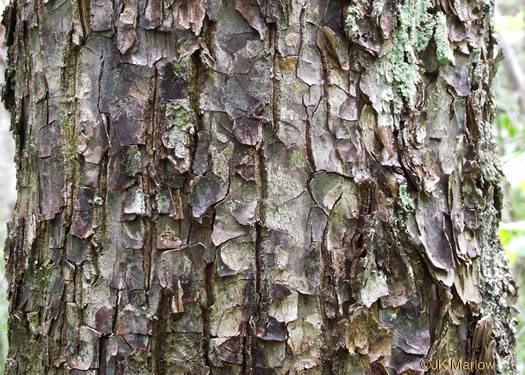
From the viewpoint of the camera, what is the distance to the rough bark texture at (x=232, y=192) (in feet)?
2.86

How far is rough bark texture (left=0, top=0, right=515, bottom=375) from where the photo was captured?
2.86 feet

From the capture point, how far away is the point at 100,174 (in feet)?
2.95

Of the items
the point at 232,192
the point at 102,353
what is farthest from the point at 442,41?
the point at 102,353

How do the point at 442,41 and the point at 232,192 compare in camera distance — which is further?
the point at 442,41

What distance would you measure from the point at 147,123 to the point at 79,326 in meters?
0.40

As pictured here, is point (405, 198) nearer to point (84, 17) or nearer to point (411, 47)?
point (411, 47)

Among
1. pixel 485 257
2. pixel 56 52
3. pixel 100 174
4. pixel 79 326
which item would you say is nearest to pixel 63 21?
pixel 56 52

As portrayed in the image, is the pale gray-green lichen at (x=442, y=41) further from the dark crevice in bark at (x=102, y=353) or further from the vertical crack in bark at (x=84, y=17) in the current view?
the dark crevice in bark at (x=102, y=353)

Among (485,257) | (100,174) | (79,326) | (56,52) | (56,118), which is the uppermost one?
(56,52)

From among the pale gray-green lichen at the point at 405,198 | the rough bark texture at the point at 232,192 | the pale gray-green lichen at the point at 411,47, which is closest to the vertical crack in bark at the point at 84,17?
the rough bark texture at the point at 232,192

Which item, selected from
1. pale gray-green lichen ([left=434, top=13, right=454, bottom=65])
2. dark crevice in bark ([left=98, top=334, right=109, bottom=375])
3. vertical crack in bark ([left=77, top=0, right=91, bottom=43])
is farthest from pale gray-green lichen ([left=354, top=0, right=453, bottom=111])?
dark crevice in bark ([left=98, top=334, right=109, bottom=375])

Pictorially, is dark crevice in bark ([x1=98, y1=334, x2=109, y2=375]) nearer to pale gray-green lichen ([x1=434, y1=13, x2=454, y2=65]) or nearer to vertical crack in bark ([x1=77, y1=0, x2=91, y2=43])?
vertical crack in bark ([x1=77, y1=0, x2=91, y2=43])

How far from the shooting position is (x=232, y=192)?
87cm

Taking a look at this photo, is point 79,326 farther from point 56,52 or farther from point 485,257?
point 485,257
